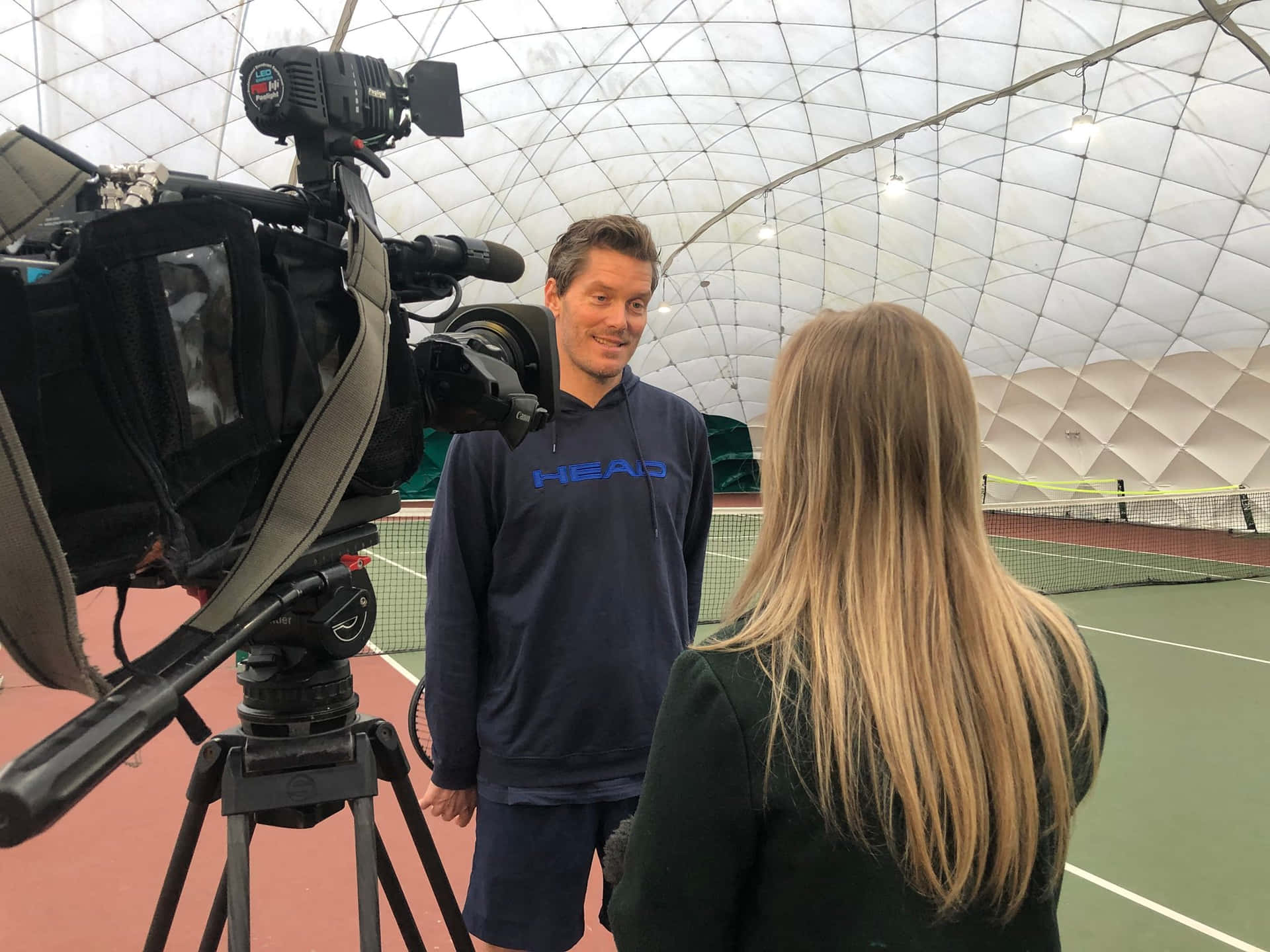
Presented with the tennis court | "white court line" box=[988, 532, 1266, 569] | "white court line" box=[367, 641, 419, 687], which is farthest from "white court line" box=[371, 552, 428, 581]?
"white court line" box=[988, 532, 1266, 569]

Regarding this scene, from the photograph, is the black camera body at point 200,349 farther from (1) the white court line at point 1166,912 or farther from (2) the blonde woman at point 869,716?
(1) the white court line at point 1166,912

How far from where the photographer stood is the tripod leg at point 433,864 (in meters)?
1.62

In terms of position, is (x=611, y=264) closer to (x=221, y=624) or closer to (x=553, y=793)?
(x=553, y=793)

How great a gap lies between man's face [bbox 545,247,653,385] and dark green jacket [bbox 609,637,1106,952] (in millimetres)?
1249

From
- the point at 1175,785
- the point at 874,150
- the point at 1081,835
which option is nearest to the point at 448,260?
the point at 1081,835

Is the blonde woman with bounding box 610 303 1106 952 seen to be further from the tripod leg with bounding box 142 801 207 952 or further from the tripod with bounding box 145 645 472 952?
the tripod leg with bounding box 142 801 207 952

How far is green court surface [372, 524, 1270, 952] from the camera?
353 cm

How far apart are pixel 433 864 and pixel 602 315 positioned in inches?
51.7

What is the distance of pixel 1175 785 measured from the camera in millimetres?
4895

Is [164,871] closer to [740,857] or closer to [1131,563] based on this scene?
[740,857]


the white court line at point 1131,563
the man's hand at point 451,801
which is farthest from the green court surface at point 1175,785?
the man's hand at point 451,801

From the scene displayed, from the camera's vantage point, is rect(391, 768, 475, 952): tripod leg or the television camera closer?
the television camera

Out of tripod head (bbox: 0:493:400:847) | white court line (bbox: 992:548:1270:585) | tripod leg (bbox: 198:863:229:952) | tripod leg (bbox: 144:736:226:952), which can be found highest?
tripod head (bbox: 0:493:400:847)

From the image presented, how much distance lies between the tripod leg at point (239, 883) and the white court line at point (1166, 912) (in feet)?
11.5
